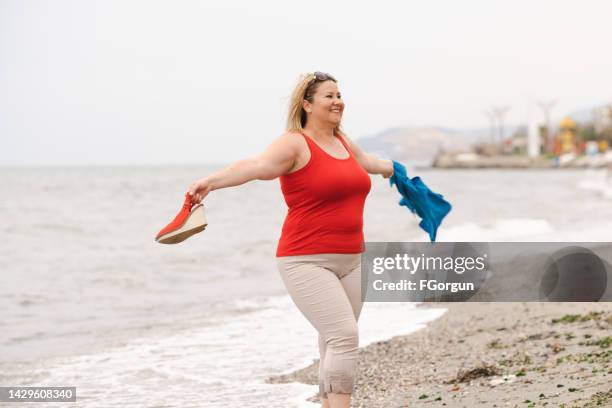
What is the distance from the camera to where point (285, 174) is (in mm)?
3936

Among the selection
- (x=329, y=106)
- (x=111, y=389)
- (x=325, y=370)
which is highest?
(x=329, y=106)

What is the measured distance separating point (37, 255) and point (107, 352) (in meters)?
12.8

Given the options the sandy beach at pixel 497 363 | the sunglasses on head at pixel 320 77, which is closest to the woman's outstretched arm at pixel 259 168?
the sunglasses on head at pixel 320 77

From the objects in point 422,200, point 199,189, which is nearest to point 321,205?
point 199,189

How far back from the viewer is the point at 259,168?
12.5 feet

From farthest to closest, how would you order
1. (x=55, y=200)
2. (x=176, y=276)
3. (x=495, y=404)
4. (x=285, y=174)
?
1. (x=55, y=200)
2. (x=176, y=276)
3. (x=495, y=404)
4. (x=285, y=174)

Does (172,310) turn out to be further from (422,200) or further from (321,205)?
(321,205)

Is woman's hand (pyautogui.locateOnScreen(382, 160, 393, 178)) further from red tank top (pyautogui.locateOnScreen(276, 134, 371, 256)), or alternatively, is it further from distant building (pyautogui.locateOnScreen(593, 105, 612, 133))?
distant building (pyautogui.locateOnScreen(593, 105, 612, 133))

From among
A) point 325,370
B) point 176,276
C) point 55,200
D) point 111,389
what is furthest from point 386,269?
point 55,200

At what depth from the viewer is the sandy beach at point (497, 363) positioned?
5215 mm

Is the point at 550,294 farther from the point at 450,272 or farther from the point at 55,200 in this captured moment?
the point at 55,200

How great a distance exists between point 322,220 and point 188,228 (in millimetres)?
619

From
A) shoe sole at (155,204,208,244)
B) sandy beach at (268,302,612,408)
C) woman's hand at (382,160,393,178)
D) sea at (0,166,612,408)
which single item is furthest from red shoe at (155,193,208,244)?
sandy beach at (268,302,612,408)

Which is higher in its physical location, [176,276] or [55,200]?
[55,200]
